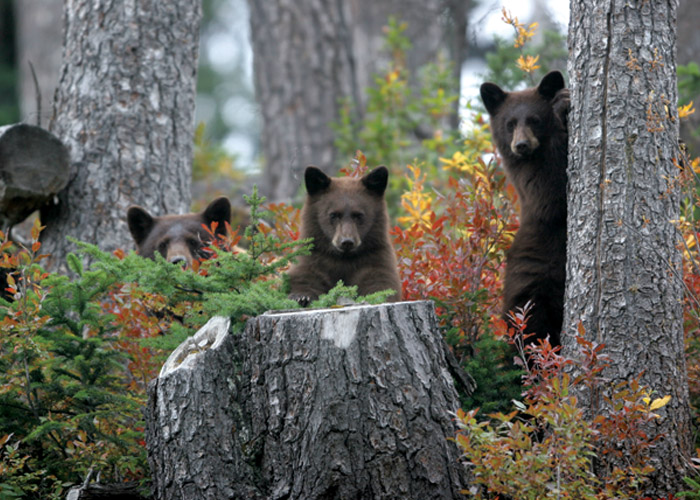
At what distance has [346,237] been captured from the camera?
5.30m

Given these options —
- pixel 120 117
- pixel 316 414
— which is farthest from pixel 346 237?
pixel 120 117

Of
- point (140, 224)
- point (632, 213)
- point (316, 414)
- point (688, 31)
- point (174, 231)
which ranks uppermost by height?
point (688, 31)

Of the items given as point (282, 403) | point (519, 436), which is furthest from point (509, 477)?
point (282, 403)

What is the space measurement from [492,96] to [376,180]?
43.9 inches

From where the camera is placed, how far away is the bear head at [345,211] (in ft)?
17.9

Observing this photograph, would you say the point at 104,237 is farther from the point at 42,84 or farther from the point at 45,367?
the point at 42,84

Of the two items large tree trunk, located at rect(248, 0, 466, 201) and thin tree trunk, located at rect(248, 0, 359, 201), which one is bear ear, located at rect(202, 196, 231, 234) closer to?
large tree trunk, located at rect(248, 0, 466, 201)

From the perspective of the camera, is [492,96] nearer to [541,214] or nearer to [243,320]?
[541,214]

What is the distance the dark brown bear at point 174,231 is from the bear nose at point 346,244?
1211 millimetres

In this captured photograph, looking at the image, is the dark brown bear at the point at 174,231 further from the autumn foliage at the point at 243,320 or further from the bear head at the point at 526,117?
the bear head at the point at 526,117

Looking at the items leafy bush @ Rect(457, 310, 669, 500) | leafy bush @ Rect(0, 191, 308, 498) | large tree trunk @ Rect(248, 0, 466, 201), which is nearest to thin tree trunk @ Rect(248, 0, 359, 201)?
large tree trunk @ Rect(248, 0, 466, 201)

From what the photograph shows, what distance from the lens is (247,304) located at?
4148 mm

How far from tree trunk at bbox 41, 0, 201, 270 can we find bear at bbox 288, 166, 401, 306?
2.04 meters

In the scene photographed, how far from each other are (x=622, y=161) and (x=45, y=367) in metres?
3.56
